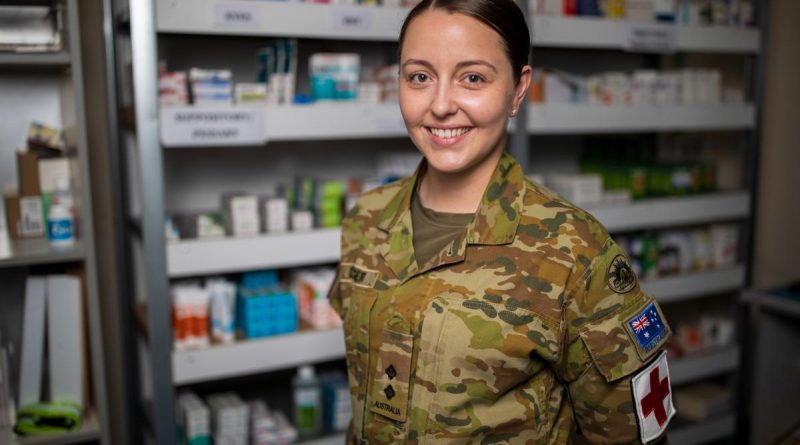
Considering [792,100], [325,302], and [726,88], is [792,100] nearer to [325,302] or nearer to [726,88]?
[726,88]

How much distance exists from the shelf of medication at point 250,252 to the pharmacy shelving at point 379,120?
327 mm

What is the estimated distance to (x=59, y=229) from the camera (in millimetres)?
2113

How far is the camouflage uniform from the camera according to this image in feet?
4.29

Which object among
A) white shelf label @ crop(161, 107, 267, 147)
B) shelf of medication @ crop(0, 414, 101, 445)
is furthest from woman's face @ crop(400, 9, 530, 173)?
shelf of medication @ crop(0, 414, 101, 445)

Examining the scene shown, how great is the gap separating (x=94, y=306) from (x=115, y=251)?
575 mm

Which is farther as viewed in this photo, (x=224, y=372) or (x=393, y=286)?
(x=224, y=372)

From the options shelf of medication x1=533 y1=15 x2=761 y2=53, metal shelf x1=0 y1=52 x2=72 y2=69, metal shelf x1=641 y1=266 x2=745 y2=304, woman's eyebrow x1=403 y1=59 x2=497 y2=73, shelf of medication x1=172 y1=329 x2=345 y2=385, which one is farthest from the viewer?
metal shelf x1=641 y1=266 x2=745 y2=304

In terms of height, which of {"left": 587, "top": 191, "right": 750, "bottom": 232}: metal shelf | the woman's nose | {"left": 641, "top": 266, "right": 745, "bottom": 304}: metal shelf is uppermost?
the woman's nose

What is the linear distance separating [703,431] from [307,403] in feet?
6.46

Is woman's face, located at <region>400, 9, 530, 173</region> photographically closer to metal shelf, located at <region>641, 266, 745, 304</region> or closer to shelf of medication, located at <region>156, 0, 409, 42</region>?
shelf of medication, located at <region>156, 0, 409, 42</region>

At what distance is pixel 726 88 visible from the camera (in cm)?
370

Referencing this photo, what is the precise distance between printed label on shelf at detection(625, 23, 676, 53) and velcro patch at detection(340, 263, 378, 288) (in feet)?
6.19

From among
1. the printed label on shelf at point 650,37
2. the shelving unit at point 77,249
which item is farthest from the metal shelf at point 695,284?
the shelving unit at point 77,249

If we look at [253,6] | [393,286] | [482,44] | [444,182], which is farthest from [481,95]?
[253,6]
